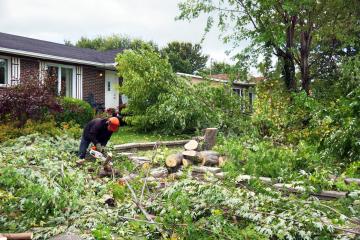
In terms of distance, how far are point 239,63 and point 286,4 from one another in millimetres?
3894

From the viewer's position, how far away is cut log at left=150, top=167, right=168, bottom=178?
25.0 ft

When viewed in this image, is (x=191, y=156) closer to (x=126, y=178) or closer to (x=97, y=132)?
(x=97, y=132)

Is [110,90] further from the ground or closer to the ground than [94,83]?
closer to the ground

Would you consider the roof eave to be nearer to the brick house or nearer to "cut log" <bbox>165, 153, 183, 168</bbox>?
the brick house

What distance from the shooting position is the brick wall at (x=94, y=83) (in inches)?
806

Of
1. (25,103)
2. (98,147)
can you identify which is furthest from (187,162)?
(25,103)

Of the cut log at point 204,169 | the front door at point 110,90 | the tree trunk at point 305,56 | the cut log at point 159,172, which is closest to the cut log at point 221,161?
the cut log at point 204,169

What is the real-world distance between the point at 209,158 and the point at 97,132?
2.36 m

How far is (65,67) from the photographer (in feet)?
64.1

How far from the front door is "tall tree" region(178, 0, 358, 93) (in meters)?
6.11

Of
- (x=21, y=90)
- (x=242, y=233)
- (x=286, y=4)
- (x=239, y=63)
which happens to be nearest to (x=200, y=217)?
(x=242, y=233)

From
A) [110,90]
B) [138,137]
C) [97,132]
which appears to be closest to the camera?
[97,132]

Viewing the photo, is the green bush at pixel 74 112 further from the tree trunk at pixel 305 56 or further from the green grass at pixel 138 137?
the tree trunk at pixel 305 56

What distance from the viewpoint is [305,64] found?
→ 1712cm
